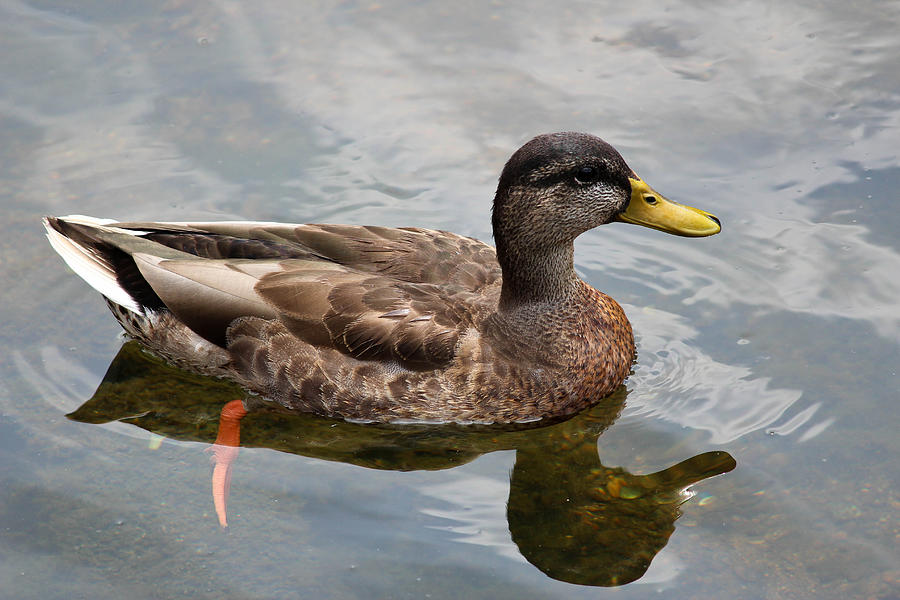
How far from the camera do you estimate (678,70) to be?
916 centimetres

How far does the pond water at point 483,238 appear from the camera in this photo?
5.84 m

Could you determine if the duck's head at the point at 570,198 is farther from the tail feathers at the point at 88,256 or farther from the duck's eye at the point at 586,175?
the tail feathers at the point at 88,256

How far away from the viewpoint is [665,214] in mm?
6480

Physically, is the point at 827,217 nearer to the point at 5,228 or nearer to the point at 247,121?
the point at 247,121

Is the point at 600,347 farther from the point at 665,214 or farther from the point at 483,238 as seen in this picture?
the point at 483,238

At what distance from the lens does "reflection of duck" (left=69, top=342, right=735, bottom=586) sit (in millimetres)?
5871

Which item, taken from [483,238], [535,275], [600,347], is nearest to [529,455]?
[600,347]

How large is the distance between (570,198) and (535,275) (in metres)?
0.56

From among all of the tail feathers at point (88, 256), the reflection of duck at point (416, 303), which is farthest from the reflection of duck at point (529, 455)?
the tail feathers at point (88, 256)

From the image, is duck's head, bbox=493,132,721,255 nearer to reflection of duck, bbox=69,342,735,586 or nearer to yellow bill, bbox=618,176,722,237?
yellow bill, bbox=618,176,722,237

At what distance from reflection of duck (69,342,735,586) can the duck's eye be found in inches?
56.0

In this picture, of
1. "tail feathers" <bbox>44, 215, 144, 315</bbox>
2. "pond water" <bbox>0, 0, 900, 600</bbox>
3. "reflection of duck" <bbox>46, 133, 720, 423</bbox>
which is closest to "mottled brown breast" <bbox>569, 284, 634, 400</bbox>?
"reflection of duck" <bbox>46, 133, 720, 423</bbox>

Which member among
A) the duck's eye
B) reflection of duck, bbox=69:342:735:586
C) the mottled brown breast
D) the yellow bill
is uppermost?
the duck's eye

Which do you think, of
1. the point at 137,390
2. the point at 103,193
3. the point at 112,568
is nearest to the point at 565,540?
the point at 112,568
